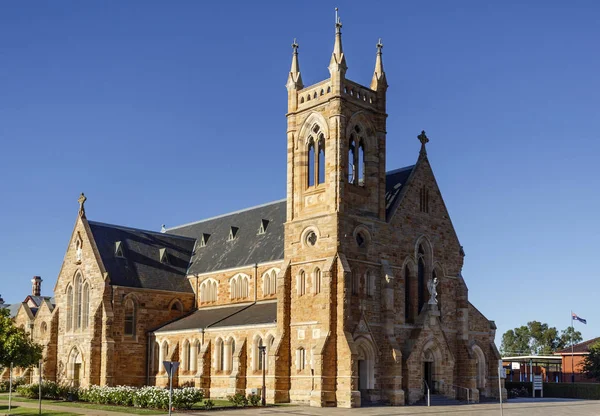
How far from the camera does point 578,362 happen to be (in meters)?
84.5

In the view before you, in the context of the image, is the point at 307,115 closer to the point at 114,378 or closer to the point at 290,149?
the point at 290,149

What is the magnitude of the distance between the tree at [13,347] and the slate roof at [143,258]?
28.9 ft

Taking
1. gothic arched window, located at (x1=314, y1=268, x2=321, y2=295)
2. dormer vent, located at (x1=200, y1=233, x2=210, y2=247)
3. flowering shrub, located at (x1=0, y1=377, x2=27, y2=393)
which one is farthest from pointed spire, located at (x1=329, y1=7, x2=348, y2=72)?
flowering shrub, located at (x1=0, y1=377, x2=27, y2=393)

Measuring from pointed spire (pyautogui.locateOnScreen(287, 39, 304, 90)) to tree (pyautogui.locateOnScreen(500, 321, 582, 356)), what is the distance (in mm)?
104437

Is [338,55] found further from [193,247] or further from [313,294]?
[193,247]

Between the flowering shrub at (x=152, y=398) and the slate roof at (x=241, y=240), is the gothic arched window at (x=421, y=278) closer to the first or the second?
the slate roof at (x=241, y=240)

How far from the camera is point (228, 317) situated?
54812 mm

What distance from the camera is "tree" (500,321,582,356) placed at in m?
145

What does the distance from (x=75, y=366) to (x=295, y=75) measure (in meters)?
30.2

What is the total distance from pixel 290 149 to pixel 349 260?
933 cm

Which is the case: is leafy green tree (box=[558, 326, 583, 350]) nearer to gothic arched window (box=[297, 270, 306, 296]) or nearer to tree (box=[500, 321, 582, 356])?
tree (box=[500, 321, 582, 356])

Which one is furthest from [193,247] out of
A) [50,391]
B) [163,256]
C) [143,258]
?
[50,391]

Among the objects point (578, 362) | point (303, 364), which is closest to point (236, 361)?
point (303, 364)

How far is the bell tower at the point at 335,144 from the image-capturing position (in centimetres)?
4759
